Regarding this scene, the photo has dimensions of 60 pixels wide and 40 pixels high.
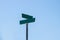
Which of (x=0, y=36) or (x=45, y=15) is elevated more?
(x=45, y=15)

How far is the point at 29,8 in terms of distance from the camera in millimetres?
1002

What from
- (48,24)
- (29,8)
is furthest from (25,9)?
(48,24)

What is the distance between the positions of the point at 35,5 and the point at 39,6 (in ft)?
0.14

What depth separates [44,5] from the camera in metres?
1.06

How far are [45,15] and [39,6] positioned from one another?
10 cm

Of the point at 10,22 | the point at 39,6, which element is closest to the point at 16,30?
the point at 10,22

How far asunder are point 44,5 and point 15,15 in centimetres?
28

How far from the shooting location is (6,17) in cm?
94

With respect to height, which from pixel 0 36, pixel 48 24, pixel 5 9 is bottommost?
pixel 0 36

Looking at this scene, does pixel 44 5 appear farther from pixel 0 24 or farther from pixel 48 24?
pixel 0 24

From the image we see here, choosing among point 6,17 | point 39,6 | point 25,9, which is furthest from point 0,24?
point 39,6

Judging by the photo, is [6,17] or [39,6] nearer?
[6,17]

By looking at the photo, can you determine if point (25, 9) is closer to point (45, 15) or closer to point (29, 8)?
point (29, 8)

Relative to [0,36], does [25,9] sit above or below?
above
